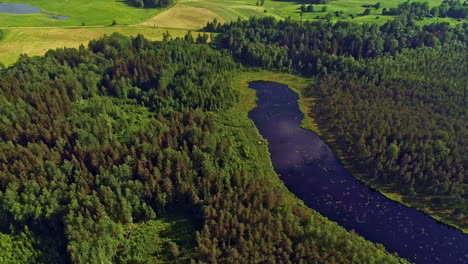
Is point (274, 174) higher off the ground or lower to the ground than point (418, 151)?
lower

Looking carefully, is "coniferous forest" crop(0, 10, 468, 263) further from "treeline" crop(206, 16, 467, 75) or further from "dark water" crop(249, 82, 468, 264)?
"dark water" crop(249, 82, 468, 264)

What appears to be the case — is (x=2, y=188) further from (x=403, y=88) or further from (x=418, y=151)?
(x=403, y=88)

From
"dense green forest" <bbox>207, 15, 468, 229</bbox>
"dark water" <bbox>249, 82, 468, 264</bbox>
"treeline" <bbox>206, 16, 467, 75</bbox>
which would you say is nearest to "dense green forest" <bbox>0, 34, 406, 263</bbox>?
"dark water" <bbox>249, 82, 468, 264</bbox>

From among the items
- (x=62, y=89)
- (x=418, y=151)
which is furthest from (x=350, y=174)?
(x=62, y=89)

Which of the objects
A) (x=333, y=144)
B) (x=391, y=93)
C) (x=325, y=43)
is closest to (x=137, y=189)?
(x=333, y=144)

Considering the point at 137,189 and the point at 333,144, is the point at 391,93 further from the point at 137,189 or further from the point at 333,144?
the point at 137,189

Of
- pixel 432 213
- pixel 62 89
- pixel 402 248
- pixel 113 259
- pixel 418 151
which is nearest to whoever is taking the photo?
pixel 113 259
